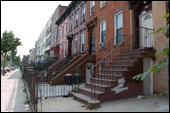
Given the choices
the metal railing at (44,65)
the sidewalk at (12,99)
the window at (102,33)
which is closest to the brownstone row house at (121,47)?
the window at (102,33)

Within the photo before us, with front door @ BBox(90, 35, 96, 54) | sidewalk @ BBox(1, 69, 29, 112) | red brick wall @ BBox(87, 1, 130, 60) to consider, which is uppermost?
red brick wall @ BBox(87, 1, 130, 60)

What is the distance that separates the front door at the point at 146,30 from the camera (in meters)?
8.20

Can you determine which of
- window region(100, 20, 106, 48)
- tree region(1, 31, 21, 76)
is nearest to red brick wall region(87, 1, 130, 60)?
window region(100, 20, 106, 48)

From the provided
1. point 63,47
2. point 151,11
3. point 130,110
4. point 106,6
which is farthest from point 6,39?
point 130,110

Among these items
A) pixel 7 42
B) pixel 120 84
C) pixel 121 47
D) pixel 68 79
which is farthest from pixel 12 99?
pixel 7 42

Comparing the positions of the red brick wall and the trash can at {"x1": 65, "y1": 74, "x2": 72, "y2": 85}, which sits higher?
the red brick wall

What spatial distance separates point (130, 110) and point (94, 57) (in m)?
7.93

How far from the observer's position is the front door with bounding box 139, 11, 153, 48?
8203 mm

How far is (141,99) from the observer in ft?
21.2

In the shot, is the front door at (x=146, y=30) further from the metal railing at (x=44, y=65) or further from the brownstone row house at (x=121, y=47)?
the metal railing at (x=44, y=65)

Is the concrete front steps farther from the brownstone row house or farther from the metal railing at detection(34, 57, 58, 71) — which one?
the metal railing at detection(34, 57, 58, 71)

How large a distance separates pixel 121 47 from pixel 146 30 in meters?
1.86

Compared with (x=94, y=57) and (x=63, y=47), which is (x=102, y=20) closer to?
(x=94, y=57)

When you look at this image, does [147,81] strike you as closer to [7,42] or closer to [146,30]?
[146,30]
